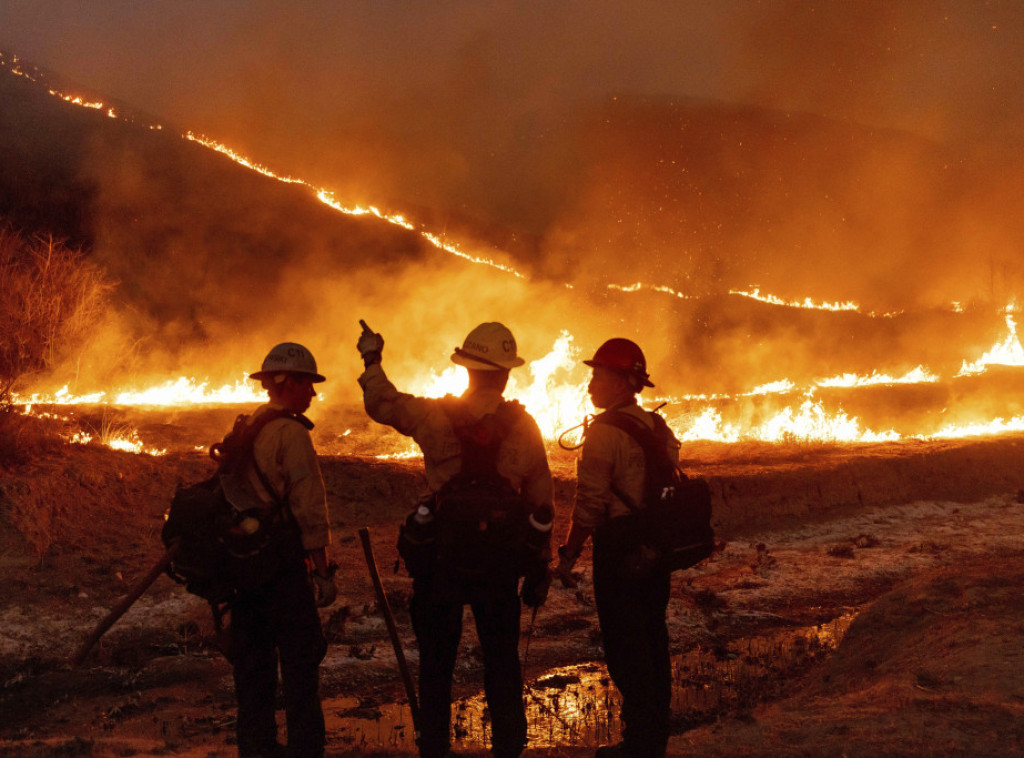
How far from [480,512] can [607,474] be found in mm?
736

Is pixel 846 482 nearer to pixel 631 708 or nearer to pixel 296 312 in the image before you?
pixel 631 708

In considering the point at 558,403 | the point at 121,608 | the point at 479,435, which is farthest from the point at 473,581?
the point at 558,403

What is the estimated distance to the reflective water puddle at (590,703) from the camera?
18.9 ft

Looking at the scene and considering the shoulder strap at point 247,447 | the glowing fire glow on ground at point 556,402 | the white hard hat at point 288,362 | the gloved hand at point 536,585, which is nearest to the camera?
the shoulder strap at point 247,447

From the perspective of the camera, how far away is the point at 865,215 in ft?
182

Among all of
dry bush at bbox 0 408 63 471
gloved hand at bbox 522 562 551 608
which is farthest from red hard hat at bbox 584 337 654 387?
dry bush at bbox 0 408 63 471

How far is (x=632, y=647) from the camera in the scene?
4059mm

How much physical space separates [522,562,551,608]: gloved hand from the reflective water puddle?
5.25ft

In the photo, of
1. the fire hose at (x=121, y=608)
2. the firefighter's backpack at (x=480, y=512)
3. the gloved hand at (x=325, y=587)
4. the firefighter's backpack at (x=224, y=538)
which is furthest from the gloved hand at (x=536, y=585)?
the fire hose at (x=121, y=608)

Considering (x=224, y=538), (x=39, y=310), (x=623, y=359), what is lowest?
(x=224, y=538)

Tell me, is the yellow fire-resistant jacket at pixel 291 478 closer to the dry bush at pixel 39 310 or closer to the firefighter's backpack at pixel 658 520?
the firefighter's backpack at pixel 658 520

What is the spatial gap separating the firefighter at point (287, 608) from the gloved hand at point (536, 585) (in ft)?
3.23

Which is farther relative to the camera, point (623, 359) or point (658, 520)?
point (623, 359)

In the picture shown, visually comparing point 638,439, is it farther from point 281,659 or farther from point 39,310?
point 39,310
